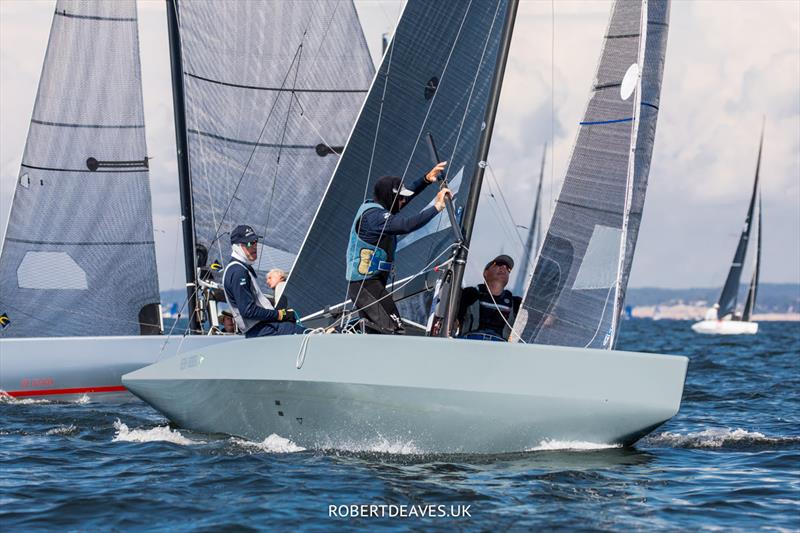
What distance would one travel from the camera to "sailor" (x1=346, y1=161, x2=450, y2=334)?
8.23 metres

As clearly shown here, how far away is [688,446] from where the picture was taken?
8.87 m

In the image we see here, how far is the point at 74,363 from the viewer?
1302 cm

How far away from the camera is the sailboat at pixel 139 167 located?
46.1 feet

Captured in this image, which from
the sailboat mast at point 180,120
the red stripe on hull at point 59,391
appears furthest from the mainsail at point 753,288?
the red stripe on hull at point 59,391

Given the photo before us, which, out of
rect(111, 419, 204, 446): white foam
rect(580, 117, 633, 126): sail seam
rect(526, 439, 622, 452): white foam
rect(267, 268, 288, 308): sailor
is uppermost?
rect(580, 117, 633, 126): sail seam

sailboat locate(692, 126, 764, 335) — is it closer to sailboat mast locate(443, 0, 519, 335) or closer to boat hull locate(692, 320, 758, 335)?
boat hull locate(692, 320, 758, 335)

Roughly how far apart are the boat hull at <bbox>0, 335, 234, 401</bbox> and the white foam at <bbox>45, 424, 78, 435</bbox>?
8.92 feet

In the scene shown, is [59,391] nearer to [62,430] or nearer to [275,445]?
[62,430]

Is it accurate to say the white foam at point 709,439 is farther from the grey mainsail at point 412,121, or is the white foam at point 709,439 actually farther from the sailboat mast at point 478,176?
the grey mainsail at point 412,121

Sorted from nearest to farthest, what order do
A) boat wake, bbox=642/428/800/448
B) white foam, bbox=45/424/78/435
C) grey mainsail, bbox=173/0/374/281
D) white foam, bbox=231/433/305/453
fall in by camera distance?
white foam, bbox=231/433/305/453
boat wake, bbox=642/428/800/448
white foam, bbox=45/424/78/435
grey mainsail, bbox=173/0/374/281

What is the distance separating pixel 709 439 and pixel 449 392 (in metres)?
2.89

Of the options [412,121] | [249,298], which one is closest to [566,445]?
[249,298]

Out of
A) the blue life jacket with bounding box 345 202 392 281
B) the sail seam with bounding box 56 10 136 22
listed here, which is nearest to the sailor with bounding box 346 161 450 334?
the blue life jacket with bounding box 345 202 392 281

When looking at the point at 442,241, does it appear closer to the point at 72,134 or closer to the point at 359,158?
the point at 359,158
